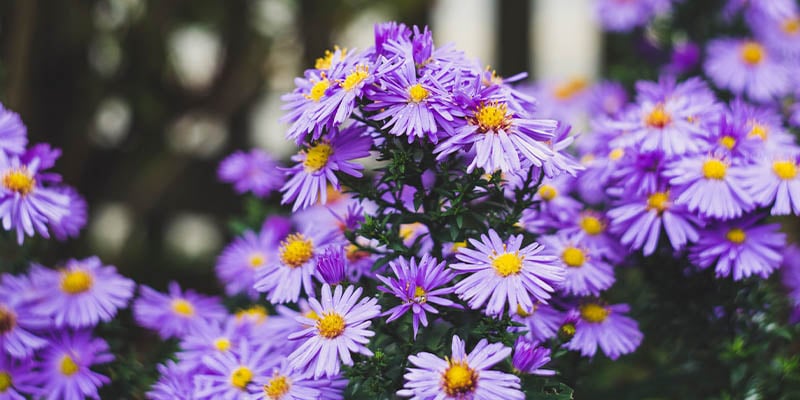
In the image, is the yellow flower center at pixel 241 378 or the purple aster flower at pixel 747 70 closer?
the yellow flower center at pixel 241 378

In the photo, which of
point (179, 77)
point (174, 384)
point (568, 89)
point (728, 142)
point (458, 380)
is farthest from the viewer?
point (179, 77)

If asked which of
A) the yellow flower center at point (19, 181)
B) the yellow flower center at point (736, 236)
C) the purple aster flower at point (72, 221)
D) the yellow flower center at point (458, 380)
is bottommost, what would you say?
the yellow flower center at point (458, 380)

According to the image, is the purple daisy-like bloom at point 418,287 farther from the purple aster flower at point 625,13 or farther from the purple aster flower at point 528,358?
the purple aster flower at point 625,13

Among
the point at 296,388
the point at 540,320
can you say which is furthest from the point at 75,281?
the point at 540,320

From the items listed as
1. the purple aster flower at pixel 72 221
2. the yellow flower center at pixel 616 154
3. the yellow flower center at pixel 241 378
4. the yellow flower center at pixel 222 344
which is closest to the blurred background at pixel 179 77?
the purple aster flower at pixel 72 221

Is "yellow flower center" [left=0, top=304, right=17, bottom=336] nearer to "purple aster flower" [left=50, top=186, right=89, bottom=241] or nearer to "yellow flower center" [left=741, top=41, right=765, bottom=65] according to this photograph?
"purple aster flower" [left=50, top=186, right=89, bottom=241]

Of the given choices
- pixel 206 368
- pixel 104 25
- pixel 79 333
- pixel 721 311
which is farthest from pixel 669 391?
pixel 104 25

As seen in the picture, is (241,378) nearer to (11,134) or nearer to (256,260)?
(256,260)

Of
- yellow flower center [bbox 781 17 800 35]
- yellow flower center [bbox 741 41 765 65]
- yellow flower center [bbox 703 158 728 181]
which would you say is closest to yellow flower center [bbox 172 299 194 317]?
yellow flower center [bbox 703 158 728 181]
